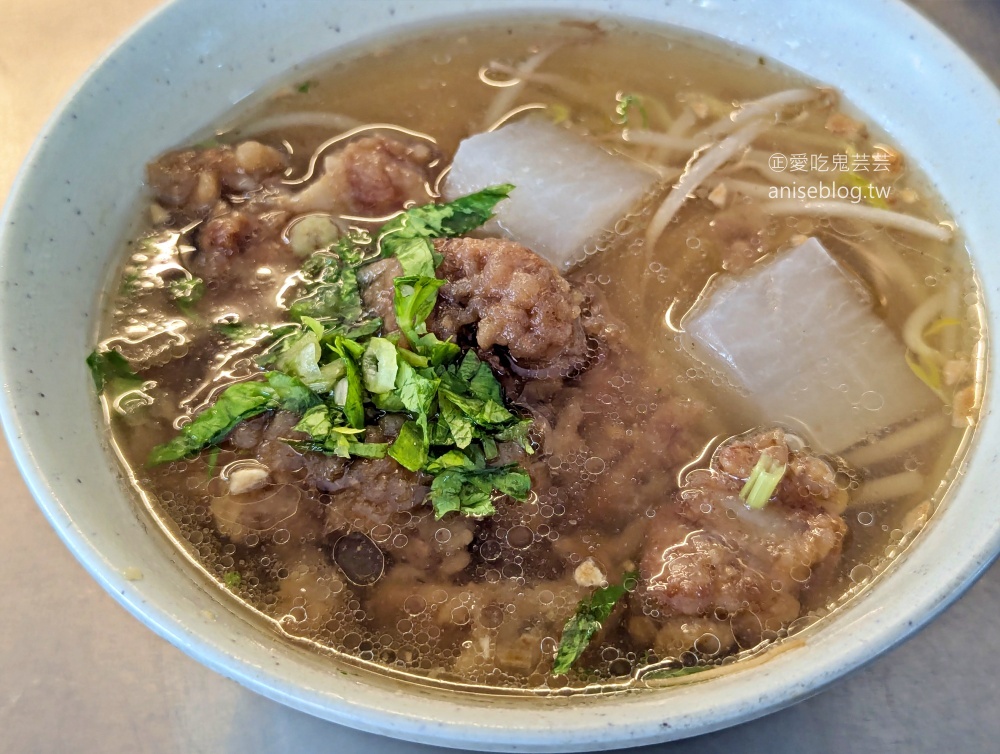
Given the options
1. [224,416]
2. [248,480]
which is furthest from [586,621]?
[224,416]

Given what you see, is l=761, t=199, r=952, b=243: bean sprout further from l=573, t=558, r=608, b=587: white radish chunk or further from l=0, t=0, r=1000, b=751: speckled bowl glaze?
l=573, t=558, r=608, b=587: white radish chunk

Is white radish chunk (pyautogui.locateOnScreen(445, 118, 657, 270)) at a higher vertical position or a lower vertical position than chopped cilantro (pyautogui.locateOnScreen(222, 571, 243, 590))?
higher

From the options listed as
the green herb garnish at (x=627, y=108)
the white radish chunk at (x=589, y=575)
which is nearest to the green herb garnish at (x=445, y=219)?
the green herb garnish at (x=627, y=108)

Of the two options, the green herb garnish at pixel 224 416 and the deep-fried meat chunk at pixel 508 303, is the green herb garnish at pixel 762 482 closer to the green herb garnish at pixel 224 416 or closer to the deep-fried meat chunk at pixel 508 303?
the deep-fried meat chunk at pixel 508 303

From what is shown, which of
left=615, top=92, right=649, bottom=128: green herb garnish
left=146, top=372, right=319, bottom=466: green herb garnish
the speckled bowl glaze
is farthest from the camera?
left=615, top=92, right=649, bottom=128: green herb garnish

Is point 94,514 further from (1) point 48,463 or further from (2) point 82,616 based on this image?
(2) point 82,616

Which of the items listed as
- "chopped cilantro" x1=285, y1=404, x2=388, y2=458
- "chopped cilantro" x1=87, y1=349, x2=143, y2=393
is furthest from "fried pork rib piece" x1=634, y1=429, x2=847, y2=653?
"chopped cilantro" x1=87, y1=349, x2=143, y2=393
